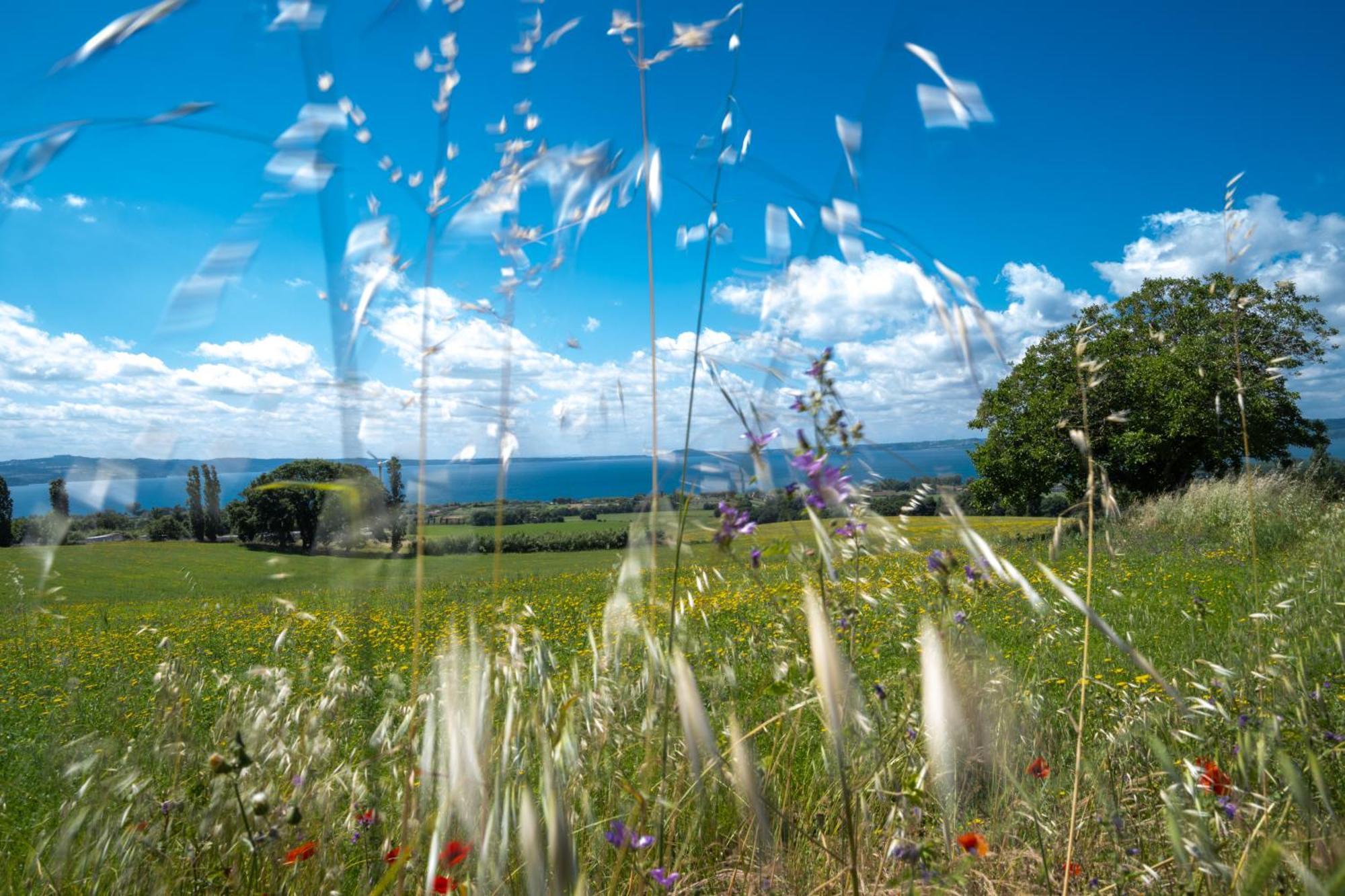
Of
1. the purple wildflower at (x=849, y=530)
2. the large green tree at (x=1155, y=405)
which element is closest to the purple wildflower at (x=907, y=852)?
the purple wildflower at (x=849, y=530)

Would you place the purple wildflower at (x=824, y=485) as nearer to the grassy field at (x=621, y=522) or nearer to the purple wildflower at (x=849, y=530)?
the purple wildflower at (x=849, y=530)

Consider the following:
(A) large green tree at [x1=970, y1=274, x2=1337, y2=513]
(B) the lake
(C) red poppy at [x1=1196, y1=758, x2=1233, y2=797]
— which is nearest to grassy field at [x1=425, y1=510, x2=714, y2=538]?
(B) the lake

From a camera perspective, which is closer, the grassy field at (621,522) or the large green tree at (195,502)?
the grassy field at (621,522)

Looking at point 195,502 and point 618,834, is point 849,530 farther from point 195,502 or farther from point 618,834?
point 195,502

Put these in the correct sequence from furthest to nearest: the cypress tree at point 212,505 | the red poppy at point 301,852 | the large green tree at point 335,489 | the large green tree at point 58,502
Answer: the cypress tree at point 212,505, the large green tree at point 58,502, the red poppy at point 301,852, the large green tree at point 335,489

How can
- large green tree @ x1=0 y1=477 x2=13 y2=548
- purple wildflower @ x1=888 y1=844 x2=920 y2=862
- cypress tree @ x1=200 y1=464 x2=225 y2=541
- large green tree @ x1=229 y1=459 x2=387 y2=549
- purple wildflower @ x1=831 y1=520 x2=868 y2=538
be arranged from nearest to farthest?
large green tree @ x1=229 y1=459 x2=387 y2=549
purple wildflower @ x1=888 y1=844 x2=920 y2=862
purple wildflower @ x1=831 y1=520 x2=868 y2=538
cypress tree @ x1=200 y1=464 x2=225 y2=541
large green tree @ x1=0 y1=477 x2=13 y2=548

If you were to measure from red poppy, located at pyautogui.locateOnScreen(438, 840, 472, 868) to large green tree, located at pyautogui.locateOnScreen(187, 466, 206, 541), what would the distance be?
1166mm

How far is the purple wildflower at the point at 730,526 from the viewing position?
1332 millimetres

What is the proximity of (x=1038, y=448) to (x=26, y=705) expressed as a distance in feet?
72.2

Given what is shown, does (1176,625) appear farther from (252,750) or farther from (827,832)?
(252,750)

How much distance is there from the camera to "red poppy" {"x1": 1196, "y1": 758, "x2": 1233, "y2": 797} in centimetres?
155

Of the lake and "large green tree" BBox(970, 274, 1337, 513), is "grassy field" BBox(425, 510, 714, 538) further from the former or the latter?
"large green tree" BBox(970, 274, 1337, 513)

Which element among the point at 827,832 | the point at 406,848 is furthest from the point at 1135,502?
the point at 406,848

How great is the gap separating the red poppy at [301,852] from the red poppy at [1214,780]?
1.71 metres
